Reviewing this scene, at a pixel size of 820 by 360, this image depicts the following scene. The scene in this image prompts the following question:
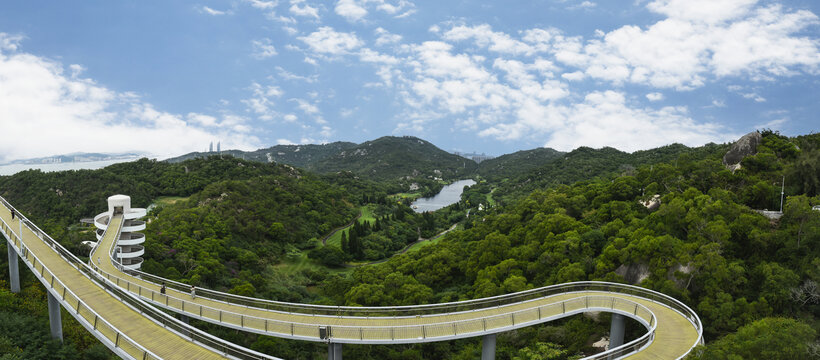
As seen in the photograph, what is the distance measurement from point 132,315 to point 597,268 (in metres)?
28.0

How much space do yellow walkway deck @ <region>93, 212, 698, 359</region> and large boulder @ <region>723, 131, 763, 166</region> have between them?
25873mm

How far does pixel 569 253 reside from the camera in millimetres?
33219

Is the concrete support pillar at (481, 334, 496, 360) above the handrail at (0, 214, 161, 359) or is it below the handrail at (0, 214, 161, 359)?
below

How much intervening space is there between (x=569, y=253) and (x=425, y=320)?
54.5 ft

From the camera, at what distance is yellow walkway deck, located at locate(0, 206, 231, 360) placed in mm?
16453

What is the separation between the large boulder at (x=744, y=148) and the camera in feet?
129

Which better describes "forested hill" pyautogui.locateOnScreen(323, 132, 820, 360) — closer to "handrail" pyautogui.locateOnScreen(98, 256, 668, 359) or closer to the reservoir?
"handrail" pyautogui.locateOnScreen(98, 256, 668, 359)

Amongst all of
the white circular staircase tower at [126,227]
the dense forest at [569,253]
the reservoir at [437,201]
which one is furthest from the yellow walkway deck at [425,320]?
the reservoir at [437,201]

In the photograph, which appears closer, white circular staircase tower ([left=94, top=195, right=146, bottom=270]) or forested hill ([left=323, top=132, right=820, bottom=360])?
forested hill ([left=323, top=132, right=820, bottom=360])

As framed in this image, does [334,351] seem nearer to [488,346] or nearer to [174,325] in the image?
[174,325]

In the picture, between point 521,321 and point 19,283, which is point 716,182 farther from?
point 19,283

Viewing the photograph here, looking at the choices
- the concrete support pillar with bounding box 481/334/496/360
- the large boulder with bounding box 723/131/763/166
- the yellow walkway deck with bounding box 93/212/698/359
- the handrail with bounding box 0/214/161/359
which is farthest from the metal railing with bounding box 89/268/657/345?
the large boulder with bounding box 723/131/763/166

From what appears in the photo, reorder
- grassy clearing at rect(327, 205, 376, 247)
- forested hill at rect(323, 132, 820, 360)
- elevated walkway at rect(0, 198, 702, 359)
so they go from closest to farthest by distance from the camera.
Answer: elevated walkway at rect(0, 198, 702, 359) < forested hill at rect(323, 132, 820, 360) < grassy clearing at rect(327, 205, 376, 247)

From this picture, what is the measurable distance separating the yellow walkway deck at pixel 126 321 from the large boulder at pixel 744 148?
46862mm
